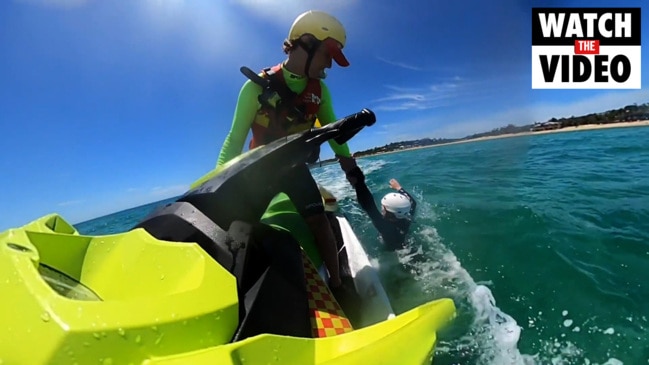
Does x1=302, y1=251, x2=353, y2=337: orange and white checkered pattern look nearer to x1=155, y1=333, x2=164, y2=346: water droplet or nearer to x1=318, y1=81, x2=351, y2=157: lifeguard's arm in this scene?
x1=155, y1=333, x2=164, y2=346: water droplet

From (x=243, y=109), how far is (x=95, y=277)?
1959mm

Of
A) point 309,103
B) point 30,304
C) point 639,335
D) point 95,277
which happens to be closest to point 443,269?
point 639,335

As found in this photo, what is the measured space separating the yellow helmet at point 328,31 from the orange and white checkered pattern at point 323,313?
1.57 m

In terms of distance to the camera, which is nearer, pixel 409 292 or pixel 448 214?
pixel 409 292

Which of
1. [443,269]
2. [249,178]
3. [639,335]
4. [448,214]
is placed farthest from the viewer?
[448,214]

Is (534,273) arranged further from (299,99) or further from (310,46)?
(310,46)

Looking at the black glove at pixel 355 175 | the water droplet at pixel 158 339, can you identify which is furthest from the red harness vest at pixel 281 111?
the water droplet at pixel 158 339

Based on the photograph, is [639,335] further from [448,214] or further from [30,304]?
[448,214]

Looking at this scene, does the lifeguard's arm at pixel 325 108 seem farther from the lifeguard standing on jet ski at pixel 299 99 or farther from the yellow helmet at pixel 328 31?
the yellow helmet at pixel 328 31

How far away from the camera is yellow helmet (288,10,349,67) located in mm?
2602

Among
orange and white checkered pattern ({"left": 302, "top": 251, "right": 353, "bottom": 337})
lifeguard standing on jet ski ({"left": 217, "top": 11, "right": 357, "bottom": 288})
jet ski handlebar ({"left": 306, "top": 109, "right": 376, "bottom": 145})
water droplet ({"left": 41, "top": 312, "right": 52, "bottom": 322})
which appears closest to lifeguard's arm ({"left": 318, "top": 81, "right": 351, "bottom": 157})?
lifeguard standing on jet ski ({"left": 217, "top": 11, "right": 357, "bottom": 288})

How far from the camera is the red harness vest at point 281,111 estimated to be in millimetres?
2977

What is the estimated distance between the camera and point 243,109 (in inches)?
117

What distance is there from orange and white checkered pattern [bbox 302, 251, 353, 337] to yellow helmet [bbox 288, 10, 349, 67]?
61.6 inches
